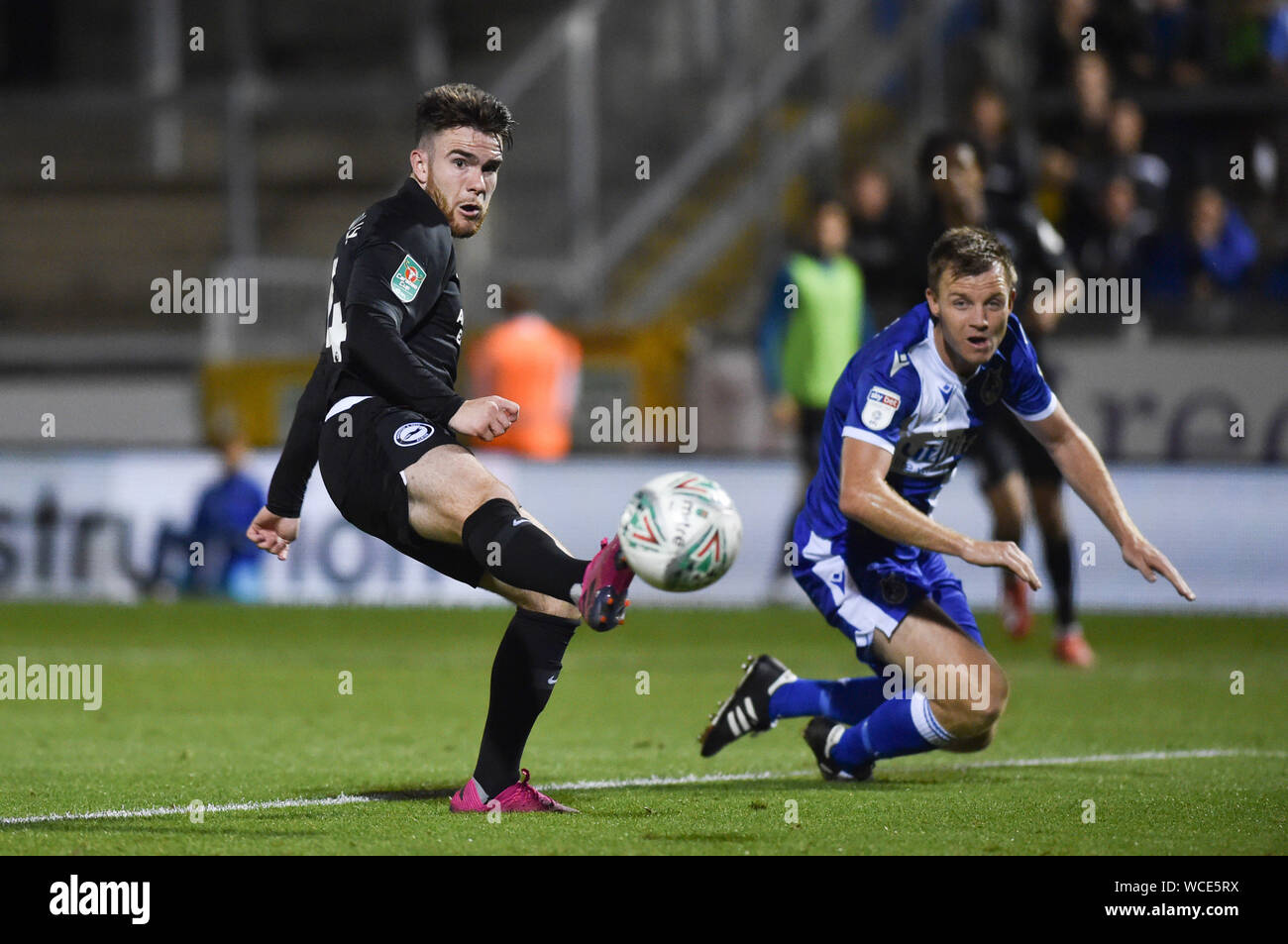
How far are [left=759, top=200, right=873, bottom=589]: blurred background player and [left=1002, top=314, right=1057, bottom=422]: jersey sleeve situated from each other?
6907 millimetres

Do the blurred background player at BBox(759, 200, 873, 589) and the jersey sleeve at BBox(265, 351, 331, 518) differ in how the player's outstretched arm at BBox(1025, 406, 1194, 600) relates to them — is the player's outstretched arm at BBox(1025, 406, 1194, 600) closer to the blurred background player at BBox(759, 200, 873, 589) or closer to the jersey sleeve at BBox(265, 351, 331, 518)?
the jersey sleeve at BBox(265, 351, 331, 518)

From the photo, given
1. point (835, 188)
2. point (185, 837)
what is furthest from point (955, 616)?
point (835, 188)

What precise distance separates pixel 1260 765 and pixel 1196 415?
8.10 metres

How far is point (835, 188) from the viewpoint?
55.6ft

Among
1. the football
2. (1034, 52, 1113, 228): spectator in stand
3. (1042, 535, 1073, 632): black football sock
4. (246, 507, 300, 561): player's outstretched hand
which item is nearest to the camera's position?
the football

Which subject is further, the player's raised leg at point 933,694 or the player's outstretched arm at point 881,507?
the player's raised leg at point 933,694

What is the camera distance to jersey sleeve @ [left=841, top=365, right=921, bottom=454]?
598 cm

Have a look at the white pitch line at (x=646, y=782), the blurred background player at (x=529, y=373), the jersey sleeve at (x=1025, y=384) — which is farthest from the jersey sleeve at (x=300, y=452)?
the blurred background player at (x=529, y=373)

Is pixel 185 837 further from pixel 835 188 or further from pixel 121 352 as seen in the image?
pixel 121 352

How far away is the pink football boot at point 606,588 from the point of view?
16.1 feet

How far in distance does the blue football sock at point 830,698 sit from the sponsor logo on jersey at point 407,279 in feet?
6.75

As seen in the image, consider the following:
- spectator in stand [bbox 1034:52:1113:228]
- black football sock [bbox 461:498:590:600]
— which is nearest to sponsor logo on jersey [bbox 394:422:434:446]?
black football sock [bbox 461:498:590:600]

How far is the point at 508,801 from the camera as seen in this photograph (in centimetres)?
550

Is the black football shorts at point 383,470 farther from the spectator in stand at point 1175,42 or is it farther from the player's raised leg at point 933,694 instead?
the spectator in stand at point 1175,42
